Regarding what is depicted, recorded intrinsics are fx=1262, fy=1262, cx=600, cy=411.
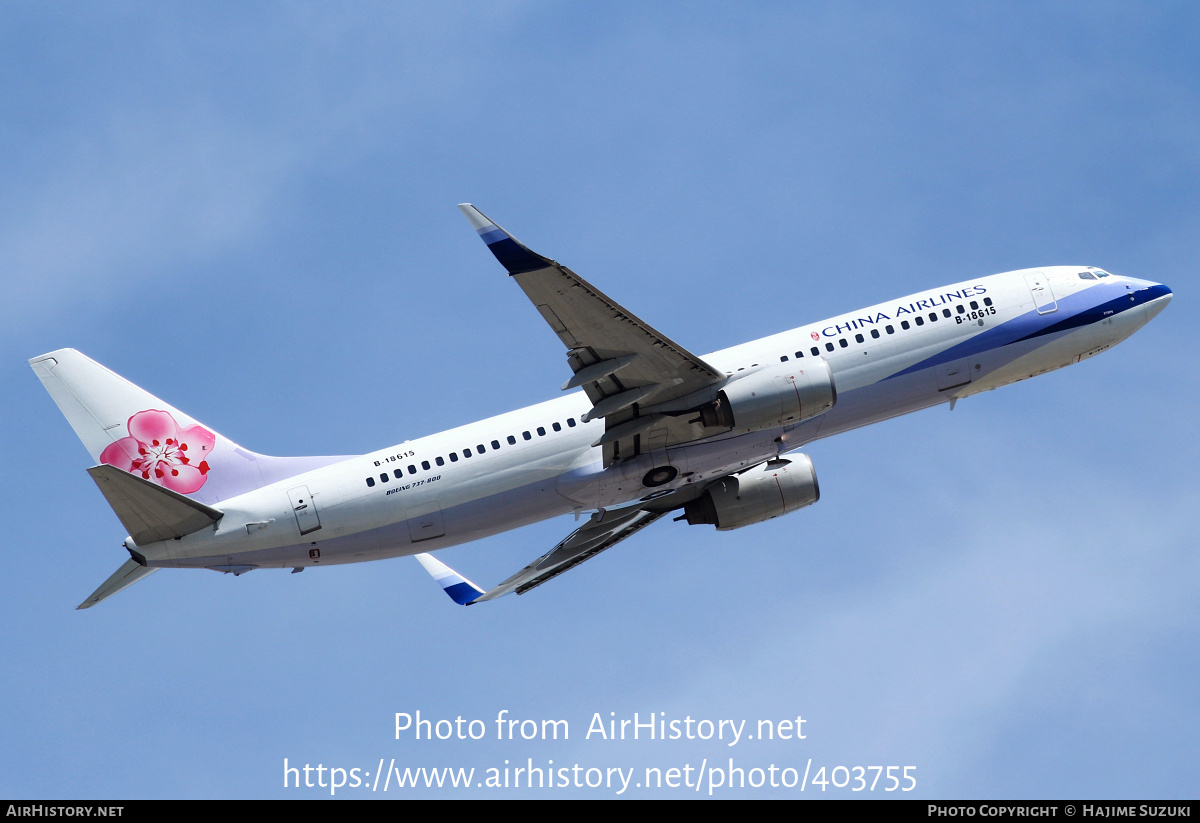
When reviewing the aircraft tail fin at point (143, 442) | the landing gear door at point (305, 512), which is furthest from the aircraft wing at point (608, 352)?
the aircraft tail fin at point (143, 442)

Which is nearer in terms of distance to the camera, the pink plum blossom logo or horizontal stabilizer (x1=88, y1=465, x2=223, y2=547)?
horizontal stabilizer (x1=88, y1=465, x2=223, y2=547)

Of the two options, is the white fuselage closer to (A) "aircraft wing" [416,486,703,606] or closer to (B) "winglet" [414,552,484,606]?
(A) "aircraft wing" [416,486,703,606]

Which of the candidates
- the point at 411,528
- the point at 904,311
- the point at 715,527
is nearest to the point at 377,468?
the point at 411,528

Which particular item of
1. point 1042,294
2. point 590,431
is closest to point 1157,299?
point 1042,294

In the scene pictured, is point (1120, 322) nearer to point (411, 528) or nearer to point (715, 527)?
point (715, 527)

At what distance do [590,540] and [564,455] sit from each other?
6.67 meters

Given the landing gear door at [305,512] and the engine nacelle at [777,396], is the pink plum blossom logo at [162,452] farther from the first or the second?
the engine nacelle at [777,396]

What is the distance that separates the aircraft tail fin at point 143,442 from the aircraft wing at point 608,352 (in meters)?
9.26

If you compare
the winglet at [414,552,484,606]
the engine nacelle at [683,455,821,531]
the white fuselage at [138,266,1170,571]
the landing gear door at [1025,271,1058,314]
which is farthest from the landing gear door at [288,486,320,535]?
the landing gear door at [1025,271,1058,314]

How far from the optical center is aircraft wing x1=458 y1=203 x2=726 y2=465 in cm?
3188

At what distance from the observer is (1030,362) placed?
40.9 metres

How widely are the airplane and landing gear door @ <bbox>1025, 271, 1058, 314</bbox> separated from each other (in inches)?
2.1

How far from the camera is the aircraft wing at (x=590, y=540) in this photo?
43.7 m

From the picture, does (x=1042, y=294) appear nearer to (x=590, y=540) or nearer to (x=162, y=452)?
(x=590, y=540)
